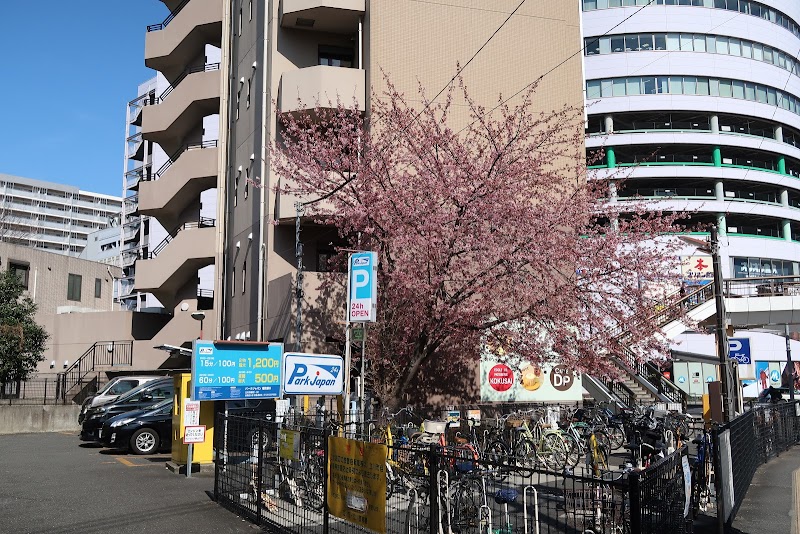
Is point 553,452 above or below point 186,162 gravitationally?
below

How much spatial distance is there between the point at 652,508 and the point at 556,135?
17686mm

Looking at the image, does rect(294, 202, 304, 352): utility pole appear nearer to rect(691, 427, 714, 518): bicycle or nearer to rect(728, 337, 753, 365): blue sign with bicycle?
rect(691, 427, 714, 518): bicycle

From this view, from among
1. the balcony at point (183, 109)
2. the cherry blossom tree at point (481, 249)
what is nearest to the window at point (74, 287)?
the balcony at point (183, 109)

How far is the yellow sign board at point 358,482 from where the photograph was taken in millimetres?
7145

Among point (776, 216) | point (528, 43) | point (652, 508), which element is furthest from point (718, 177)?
point (652, 508)

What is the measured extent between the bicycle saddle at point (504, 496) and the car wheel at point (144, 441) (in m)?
12.4

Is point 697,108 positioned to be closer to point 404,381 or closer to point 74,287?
point 74,287

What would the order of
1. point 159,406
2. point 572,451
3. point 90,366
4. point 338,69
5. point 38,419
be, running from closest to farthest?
1. point 572,451
2. point 159,406
3. point 338,69
4. point 38,419
5. point 90,366

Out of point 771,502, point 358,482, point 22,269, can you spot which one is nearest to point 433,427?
point 771,502

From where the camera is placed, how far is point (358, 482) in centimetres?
753

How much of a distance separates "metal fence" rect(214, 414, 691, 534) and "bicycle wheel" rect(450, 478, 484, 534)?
0.04ft

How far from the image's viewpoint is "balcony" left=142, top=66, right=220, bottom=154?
3077 centimetres

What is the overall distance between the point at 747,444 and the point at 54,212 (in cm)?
12430

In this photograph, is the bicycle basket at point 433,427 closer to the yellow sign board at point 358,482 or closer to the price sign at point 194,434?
the price sign at point 194,434
